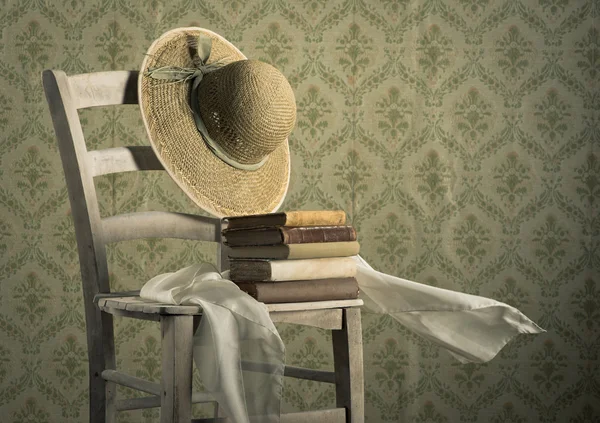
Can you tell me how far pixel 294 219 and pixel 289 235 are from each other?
31 millimetres

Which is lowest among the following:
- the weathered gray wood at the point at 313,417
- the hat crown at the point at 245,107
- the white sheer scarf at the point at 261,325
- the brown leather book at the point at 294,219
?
the weathered gray wood at the point at 313,417

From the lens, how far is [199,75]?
5.07ft

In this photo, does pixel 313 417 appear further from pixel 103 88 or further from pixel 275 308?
pixel 103 88

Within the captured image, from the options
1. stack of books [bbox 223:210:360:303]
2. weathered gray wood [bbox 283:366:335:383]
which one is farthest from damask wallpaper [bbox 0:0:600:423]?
stack of books [bbox 223:210:360:303]

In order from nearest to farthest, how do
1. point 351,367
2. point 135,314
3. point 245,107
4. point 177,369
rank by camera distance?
point 177,369 < point 135,314 < point 351,367 < point 245,107

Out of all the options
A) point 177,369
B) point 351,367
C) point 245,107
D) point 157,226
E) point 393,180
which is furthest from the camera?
point 393,180

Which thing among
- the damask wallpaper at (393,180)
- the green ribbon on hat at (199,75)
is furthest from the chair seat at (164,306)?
the damask wallpaper at (393,180)

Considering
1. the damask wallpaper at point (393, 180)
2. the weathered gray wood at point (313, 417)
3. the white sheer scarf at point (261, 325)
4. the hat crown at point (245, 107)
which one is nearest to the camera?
the white sheer scarf at point (261, 325)

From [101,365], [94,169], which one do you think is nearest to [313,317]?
[101,365]

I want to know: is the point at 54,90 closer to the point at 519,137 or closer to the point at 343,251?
the point at 343,251

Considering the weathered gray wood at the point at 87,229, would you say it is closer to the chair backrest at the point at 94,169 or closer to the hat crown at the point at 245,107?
the chair backrest at the point at 94,169

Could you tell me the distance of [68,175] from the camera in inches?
57.5

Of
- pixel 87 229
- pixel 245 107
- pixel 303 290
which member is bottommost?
pixel 303 290

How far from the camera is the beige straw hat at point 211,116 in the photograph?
1473mm
